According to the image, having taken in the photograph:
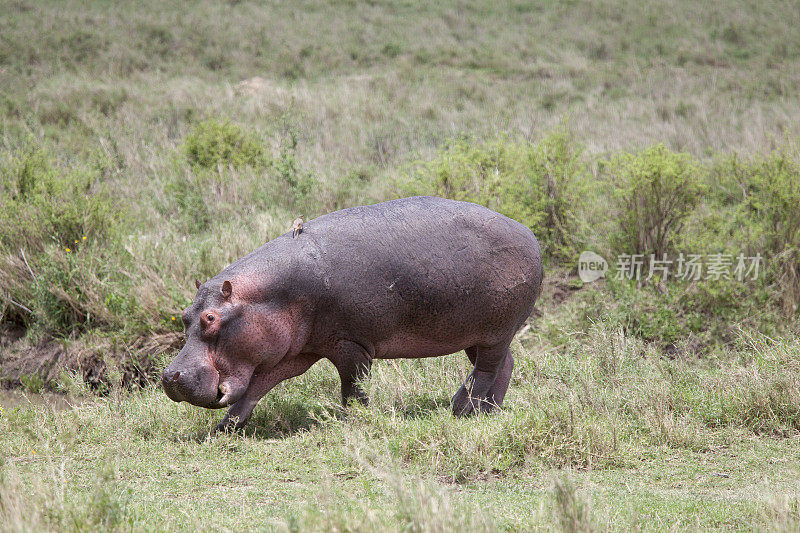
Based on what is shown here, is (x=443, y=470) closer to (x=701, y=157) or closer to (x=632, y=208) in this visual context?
(x=632, y=208)

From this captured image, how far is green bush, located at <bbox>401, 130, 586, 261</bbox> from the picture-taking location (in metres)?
8.48

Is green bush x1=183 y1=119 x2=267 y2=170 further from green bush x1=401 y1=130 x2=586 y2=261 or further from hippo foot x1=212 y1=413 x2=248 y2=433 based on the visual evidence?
hippo foot x1=212 y1=413 x2=248 y2=433

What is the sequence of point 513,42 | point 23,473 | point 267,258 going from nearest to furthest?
1. point 23,473
2. point 267,258
3. point 513,42

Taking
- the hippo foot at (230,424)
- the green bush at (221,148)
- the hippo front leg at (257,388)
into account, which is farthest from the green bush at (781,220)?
the green bush at (221,148)

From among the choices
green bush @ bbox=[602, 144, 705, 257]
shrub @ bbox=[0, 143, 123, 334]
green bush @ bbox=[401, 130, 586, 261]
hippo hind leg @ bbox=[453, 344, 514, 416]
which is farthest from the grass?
green bush @ bbox=[401, 130, 586, 261]

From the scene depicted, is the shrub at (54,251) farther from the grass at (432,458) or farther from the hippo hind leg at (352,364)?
the hippo hind leg at (352,364)

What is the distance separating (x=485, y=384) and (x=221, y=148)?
6.75 meters

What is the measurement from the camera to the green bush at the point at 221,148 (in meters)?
10.6

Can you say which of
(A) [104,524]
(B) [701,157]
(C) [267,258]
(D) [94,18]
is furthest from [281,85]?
(A) [104,524]

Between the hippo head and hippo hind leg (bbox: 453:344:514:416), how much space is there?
130 cm

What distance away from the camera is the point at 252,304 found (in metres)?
4.20

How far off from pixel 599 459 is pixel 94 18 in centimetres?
2259

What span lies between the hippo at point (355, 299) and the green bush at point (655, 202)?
3.94m

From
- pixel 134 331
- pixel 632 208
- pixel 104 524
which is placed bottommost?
pixel 134 331
